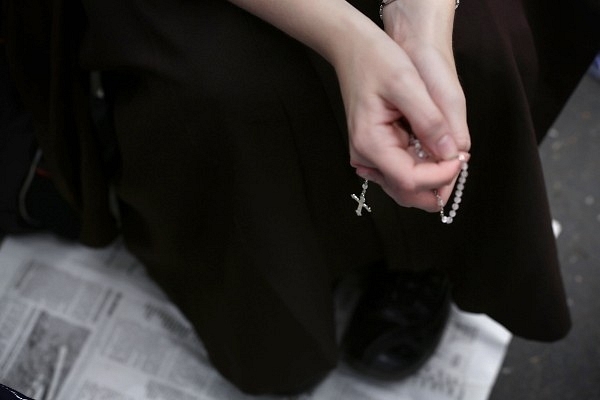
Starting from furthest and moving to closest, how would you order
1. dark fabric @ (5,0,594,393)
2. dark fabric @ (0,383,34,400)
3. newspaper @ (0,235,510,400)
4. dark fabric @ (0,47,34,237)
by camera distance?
newspaper @ (0,235,510,400) → dark fabric @ (0,47,34,237) → dark fabric @ (5,0,594,393) → dark fabric @ (0,383,34,400)

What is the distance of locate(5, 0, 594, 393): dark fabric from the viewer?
0.65 m

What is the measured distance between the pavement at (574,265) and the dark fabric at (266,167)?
0.16m

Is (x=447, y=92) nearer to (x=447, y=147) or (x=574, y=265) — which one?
(x=447, y=147)

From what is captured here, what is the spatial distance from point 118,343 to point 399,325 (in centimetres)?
37

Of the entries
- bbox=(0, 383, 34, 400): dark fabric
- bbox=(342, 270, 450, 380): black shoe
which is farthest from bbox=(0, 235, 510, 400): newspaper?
bbox=(0, 383, 34, 400): dark fabric

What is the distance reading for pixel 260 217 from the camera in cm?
70

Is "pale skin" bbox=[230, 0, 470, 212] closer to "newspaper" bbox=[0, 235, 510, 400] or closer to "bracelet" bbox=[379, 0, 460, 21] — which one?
"bracelet" bbox=[379, 0, 460, 21]

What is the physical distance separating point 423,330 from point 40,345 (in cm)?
50

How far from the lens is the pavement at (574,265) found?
0.98m

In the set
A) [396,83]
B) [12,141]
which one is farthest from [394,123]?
[12,141]

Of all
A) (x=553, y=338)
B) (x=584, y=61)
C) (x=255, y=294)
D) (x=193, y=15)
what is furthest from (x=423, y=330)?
(x=193, y=15)

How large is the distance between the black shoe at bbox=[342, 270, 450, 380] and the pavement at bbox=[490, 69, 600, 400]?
0.13m

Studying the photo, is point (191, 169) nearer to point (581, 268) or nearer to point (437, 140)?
point (437, 140)

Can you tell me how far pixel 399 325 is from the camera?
91 cm
